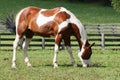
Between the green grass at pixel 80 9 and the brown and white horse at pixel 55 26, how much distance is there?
3635 centimetres

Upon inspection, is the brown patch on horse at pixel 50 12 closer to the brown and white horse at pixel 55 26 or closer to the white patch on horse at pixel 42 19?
the brown and white horse at pixel 55 26

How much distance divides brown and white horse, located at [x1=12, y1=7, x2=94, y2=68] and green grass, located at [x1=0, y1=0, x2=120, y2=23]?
3635 cm

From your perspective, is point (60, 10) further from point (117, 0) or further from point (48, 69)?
point (117, 0)

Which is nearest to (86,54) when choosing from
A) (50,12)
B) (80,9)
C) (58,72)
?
(58,72)

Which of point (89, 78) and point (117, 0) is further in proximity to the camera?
point (117, 0)

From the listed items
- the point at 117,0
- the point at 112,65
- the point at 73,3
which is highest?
the point at 112,65

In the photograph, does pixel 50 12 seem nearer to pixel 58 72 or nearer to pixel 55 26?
pixel 55 26

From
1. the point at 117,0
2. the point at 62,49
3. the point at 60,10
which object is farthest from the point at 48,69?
the point at 117,0

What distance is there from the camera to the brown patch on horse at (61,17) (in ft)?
49.6

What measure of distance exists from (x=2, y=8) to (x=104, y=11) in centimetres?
1392

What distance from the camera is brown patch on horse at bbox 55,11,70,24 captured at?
15131 mm

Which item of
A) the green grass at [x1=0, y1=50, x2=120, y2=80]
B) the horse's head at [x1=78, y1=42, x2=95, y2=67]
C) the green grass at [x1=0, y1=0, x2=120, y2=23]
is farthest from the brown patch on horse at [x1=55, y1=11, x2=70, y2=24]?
the green grass at [x1=0, y1=0, x2=120, y2=23]

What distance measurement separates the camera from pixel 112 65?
53.7 feet

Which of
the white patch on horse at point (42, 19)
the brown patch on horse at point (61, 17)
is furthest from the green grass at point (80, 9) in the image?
the brown patch on horse at point (61, 17)
